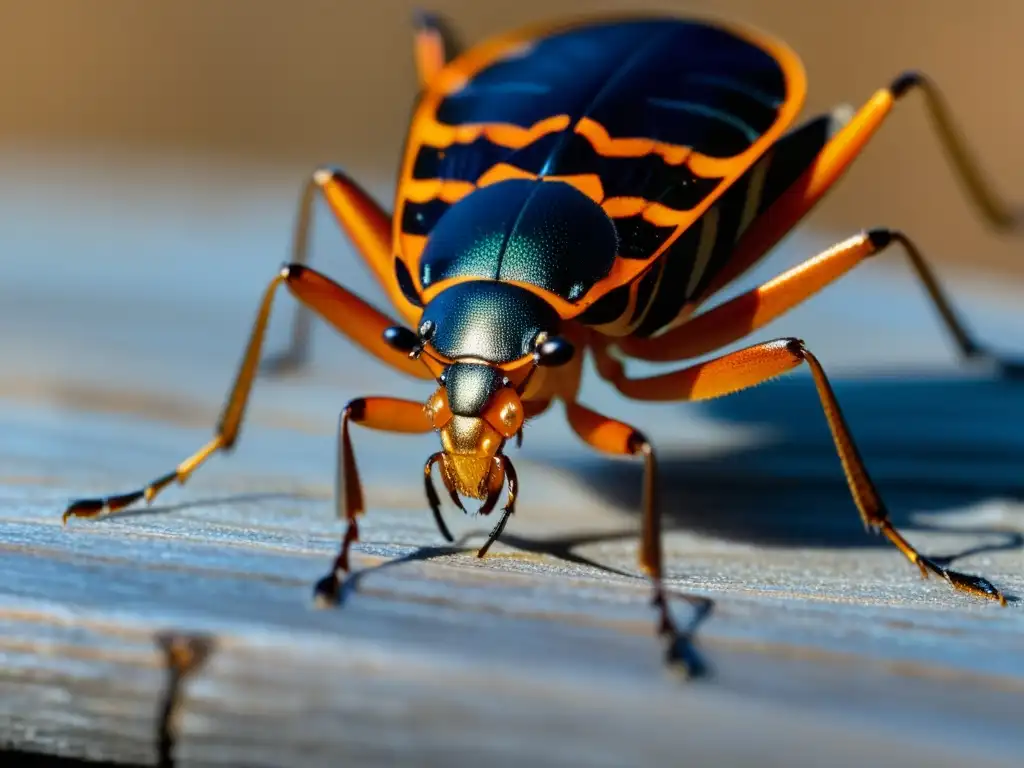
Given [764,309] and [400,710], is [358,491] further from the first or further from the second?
[764,309]

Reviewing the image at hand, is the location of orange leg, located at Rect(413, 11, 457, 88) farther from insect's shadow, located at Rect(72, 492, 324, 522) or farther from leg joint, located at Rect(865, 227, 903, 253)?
insect's shadow, located at Rect(72, 492, 324, 522)

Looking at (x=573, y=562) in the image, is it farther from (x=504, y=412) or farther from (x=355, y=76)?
(x=355, y=76)

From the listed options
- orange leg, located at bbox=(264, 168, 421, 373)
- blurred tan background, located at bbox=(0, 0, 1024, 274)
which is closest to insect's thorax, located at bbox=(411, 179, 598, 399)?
orange leg, located at bbox=(264, 168, 421, 373)

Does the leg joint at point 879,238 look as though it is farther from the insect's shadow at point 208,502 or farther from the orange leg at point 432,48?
the orange leg at point 432,48

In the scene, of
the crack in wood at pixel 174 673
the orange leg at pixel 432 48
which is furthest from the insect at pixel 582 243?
the crack in wood at pixel 174 673

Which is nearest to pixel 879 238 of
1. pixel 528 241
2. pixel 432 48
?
pixel 528 241

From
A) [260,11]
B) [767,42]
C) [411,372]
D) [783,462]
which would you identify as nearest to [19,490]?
[411,372]
